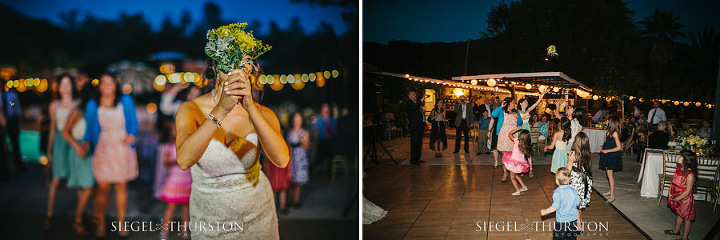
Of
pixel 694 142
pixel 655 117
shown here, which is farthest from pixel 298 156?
pixel 655 117

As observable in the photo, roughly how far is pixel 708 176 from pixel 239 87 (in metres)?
5.35

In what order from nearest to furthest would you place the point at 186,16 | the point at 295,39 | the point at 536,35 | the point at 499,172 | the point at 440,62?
the point at 186,16 < the point at 295,39 < the point at 499,172 < the point at 536,35 < the point at 440,62

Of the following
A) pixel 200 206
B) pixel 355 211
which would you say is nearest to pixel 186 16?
pixel 200 206

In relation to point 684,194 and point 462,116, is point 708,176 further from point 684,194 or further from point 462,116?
point 462,116

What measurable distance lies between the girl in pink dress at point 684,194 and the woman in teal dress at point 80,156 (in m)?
5.53

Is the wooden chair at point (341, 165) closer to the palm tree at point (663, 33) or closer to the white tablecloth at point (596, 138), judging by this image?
the white tablecloth at point (596, 138)

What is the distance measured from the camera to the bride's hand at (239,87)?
2.04 metres

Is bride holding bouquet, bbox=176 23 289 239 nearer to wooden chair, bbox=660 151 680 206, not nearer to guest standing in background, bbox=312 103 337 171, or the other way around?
guest standing in background, bbox=312 103 337 171

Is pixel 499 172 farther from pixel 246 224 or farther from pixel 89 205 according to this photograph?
pixel 89 205

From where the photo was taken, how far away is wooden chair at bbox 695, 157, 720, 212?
4.46 meters

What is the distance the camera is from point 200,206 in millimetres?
2385

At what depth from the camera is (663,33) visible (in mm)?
24781

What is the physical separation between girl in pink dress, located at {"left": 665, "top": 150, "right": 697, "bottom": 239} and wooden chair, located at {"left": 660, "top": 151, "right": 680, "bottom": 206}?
3.23 ft

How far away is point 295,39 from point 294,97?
625mm
